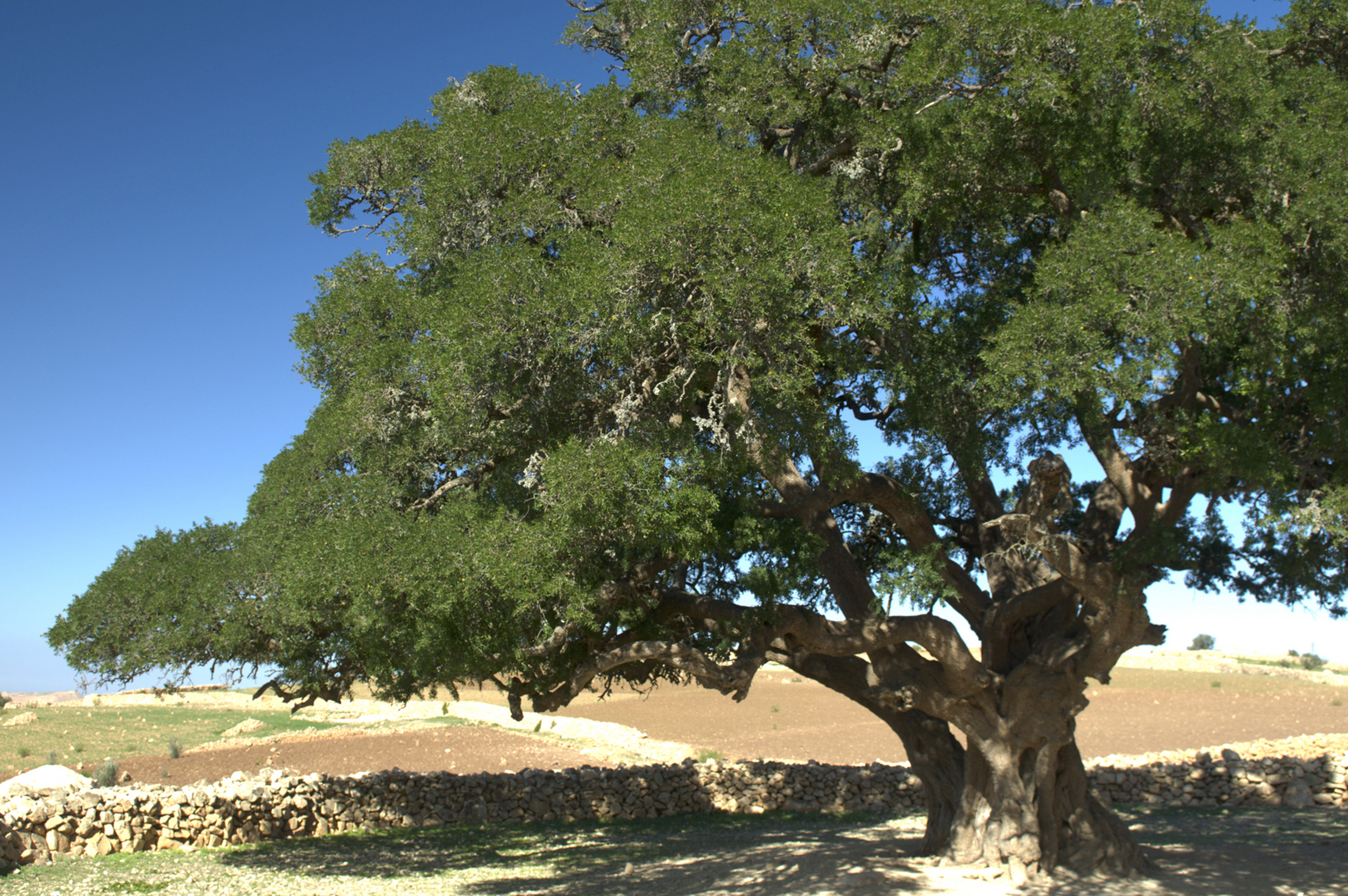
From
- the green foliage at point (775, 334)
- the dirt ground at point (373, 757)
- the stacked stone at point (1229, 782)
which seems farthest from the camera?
the dirt ground at point (373, 757)

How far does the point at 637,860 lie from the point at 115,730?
3147cm

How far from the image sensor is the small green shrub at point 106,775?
18469mm

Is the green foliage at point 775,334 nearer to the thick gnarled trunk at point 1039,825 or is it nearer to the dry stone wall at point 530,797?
the thick gnarled trunk at point 1039,825

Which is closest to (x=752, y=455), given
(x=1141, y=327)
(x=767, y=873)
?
(x=1141, y=327)

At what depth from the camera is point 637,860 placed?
42.1 ft

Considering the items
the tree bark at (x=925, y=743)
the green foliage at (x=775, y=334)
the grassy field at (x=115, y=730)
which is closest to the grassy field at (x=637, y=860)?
the tree bark at (x=925, y=743)

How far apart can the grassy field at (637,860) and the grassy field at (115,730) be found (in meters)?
15.0

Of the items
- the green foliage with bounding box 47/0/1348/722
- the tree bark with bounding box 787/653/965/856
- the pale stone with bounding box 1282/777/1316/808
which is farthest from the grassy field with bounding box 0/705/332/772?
the pale stone with bounding box 1282/777/1316/808

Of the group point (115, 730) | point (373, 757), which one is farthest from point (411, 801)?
point (115, 730)

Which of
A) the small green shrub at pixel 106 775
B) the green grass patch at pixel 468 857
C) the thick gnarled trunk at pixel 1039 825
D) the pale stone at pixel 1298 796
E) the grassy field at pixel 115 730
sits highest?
the thick gnarled trunk at pixel 1039 825

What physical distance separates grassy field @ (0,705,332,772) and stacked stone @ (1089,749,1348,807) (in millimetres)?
26023

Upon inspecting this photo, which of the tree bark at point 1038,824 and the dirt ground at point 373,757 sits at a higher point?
the tree bark at point 1038,824

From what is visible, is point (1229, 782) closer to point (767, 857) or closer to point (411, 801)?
point (767, 857)

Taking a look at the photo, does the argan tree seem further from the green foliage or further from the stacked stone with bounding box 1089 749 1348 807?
the stacked stone with bounding box 1089 749 1348 807
